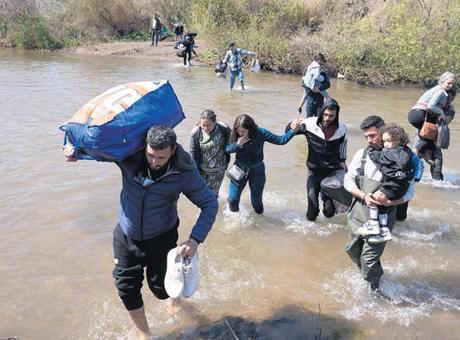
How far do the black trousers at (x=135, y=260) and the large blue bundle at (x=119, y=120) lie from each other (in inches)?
28.1

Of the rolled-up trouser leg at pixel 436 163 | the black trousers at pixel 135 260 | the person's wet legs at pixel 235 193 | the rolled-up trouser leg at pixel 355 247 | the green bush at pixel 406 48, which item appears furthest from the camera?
the green bush at pixel 406 48

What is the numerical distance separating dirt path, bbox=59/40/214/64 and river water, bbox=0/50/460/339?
15660 millimetres

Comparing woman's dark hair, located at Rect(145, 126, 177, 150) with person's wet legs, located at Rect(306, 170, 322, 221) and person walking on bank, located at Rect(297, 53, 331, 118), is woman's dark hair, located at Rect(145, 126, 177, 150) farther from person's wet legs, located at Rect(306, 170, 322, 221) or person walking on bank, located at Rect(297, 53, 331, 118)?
person walking on bank, located at Rect(297, 53, 331, 118)

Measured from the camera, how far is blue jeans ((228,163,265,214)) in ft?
17.9

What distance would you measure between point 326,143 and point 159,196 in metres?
2.52

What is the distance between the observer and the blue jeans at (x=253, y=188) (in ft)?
17.9

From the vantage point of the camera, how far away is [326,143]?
502cm

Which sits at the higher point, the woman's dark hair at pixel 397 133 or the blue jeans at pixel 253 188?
the woman's dark hair at pixel 397 133

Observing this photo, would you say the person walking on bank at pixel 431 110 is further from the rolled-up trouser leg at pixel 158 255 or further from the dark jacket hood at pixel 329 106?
the rolled-up trouser leg at pixel 158 255

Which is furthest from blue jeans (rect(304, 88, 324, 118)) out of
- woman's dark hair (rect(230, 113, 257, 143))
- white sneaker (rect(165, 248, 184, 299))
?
white sneaker (rect(165, 248, 184, 299))

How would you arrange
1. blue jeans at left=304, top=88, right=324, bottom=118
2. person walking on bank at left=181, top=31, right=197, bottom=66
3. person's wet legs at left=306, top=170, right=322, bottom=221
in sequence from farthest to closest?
1. person walking on bank at left=181, top=31, right=197, bottom=66
2. blue jeans at left=304, top=88, right=324, bottom=118
3. person's wet legs at left=306, top=170, right=322, bottom=221

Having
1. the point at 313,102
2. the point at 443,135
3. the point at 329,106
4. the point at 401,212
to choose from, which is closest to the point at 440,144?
the point at 443,135

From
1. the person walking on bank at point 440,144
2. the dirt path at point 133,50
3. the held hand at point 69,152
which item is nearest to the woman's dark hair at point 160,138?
the held hand at point 69,152

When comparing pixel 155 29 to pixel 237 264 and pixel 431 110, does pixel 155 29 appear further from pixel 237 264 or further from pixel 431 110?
pixel 237 264
